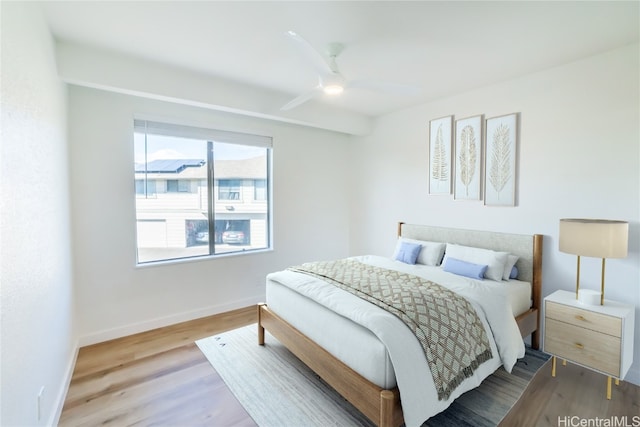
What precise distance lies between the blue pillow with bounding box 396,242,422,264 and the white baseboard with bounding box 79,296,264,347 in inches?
75.5

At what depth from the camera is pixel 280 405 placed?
6.95 ft

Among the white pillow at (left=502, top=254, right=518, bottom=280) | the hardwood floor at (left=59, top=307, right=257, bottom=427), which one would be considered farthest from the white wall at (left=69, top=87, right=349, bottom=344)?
the white pillow at (left=502, top=254, right=518, bottom=280)

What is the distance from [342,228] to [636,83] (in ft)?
11.7

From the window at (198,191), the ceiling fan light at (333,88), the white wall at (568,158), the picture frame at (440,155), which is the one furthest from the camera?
the picture frame at (440,155)

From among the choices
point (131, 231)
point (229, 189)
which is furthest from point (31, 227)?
point (229, 189)

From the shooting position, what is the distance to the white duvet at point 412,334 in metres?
1.67

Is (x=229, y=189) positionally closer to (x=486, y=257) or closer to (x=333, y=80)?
(x=333, y=80)

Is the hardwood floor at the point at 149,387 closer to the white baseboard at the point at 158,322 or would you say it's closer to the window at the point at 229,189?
the white baseboard at the point at 158,322

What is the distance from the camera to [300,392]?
2242mm

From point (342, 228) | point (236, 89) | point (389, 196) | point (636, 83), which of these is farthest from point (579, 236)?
point (236, 89)

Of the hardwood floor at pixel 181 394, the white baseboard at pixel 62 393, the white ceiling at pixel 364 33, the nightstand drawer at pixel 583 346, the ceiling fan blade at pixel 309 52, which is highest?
the white ceiling at pixel 364 33

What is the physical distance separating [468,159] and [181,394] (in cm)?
353

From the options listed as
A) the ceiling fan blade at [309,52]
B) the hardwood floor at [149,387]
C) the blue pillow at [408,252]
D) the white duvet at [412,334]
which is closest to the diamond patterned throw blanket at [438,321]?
the white duvet at [412,334]

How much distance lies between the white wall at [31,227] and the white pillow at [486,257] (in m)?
Answer: 3.31
